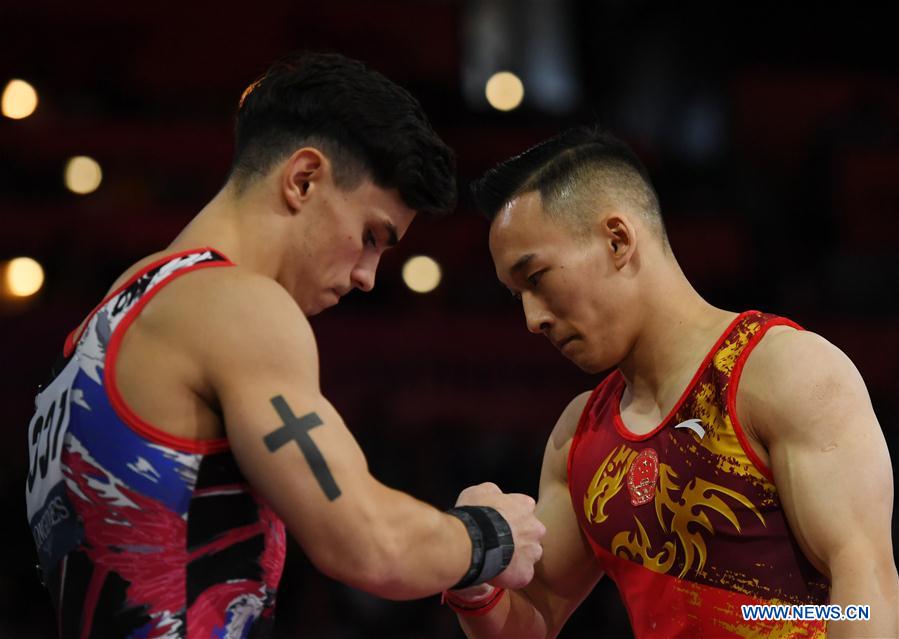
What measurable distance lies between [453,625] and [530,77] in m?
8.42

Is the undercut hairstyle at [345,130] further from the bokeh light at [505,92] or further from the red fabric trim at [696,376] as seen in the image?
the bokeh light at [505,92]

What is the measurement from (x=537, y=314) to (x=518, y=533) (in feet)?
2.45

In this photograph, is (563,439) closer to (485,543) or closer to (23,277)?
(485,543)

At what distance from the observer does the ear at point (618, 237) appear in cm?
293

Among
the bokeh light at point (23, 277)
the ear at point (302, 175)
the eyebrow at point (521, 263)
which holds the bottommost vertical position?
the bokeh light at point (23, 277)

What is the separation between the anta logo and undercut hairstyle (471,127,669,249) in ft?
2.04

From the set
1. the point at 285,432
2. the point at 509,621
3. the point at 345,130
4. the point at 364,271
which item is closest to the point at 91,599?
the point at 285,432

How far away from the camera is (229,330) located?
2.02m

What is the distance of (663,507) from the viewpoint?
275cm

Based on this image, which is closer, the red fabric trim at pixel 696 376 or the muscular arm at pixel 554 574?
the red fabric trim at pixel 696 376

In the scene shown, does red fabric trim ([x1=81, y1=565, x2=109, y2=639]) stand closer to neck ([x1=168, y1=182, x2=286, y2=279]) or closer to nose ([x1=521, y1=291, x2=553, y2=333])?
neck ([x1=168, y1=182, x2=286, y2=279])

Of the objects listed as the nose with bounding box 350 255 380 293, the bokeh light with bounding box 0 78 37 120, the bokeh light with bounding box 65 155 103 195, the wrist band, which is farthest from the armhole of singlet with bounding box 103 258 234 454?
the bokeh light with bounding box 65 155 103 195

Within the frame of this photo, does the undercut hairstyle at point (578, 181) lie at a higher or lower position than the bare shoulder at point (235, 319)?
lower

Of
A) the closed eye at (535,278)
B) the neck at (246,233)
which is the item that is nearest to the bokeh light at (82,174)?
Answer: the closed eye at (535,278)
